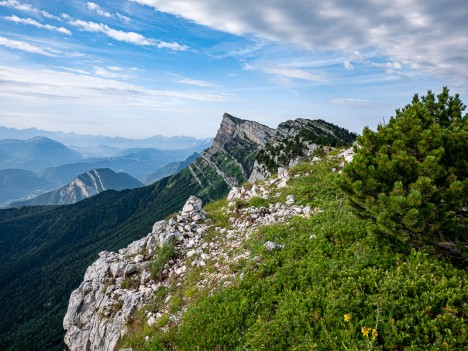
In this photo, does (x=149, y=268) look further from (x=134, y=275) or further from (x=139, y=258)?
(x=139, y=258)

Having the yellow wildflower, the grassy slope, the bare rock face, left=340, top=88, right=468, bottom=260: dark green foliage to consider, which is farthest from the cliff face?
the yellow wildflower

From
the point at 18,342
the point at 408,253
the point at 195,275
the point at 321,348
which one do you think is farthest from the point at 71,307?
the point at 18,342

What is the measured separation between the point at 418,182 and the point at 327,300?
16.5 feet

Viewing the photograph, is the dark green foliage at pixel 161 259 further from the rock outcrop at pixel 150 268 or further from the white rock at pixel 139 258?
the white rock at pixel 139 258

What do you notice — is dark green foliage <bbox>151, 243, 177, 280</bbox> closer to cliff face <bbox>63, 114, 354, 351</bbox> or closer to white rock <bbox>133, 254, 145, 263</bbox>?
cliff face <bbox>63, 114, 354, 351</bbox>

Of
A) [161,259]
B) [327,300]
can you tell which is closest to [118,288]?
[161,259]

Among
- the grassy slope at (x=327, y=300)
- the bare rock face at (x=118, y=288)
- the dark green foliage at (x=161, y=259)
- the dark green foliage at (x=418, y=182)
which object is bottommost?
the bare rock face at (x=118, y=288)

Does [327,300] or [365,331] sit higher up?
[365,331]

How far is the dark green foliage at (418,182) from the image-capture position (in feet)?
31.3

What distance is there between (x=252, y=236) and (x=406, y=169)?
31.3 feet

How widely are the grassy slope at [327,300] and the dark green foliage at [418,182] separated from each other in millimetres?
1202

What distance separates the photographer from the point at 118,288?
752 inches

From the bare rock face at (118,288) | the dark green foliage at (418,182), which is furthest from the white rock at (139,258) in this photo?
the dark green foliage at (418,182)

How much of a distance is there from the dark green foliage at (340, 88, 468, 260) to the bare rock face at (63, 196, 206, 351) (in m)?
12.2
